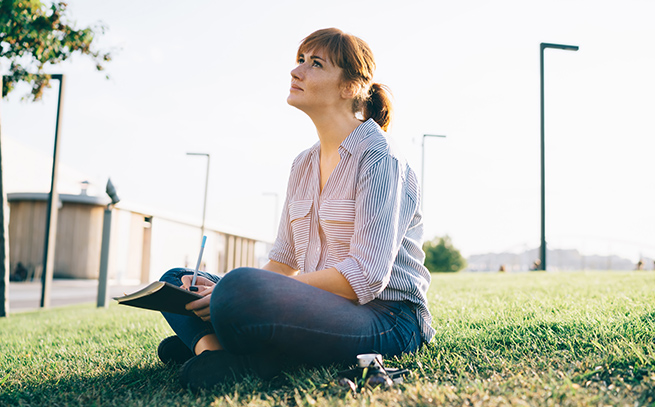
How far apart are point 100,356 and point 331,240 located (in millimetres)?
1937

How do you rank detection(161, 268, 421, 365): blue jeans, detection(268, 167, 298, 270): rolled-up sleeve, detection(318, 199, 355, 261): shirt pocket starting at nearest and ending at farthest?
detection(161, 268, 421, 365): blue jeans
detection(318, 199, 355, 261): shirt pocket
detection(268, 167, 298, 270): rolled-up sleeve

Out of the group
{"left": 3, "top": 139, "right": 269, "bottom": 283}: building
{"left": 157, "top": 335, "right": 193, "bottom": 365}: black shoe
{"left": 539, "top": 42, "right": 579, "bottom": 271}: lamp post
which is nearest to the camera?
{"left": 157, "top": 335, "right": 193, "bottom": 365}: black shoe

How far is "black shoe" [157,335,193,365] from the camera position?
8.89ft

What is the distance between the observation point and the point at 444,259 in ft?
113

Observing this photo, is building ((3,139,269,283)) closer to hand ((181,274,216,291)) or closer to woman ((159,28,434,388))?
hand ((181,274,216,291))

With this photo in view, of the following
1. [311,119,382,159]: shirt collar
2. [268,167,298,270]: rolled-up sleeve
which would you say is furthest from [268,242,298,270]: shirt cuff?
[311,119,382,159]: shirt collar

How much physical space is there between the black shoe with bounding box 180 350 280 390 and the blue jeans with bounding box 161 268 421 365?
6 centimetres

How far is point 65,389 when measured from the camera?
7.94ft

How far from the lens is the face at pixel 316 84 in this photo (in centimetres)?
255

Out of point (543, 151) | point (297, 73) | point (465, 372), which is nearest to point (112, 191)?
point (297, 73)

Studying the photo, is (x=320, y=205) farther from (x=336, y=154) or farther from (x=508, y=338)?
(x=508, y=338)

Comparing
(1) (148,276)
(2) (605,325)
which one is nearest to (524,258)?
(1) (148,276)

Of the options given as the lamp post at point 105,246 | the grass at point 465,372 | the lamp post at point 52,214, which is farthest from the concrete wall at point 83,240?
the grass at point 465,372

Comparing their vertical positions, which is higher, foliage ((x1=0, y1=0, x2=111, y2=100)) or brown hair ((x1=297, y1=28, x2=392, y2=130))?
foliage ((x1=0, y1=0, x2=111, y2=100))
